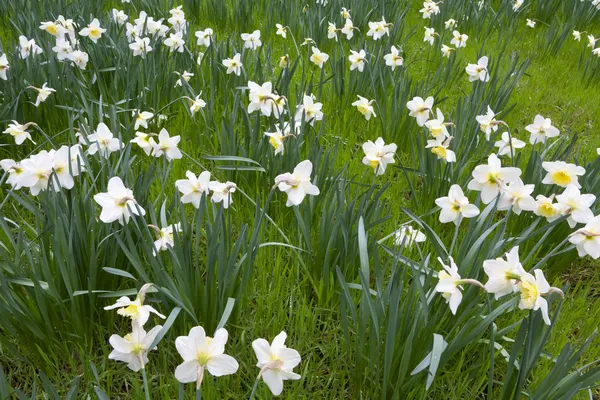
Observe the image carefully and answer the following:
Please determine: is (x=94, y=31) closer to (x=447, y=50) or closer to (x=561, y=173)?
(x=447, y=50)

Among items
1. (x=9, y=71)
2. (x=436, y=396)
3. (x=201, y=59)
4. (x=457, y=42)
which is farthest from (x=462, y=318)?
(x=457, y=42)

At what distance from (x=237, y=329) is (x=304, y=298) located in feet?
0.81

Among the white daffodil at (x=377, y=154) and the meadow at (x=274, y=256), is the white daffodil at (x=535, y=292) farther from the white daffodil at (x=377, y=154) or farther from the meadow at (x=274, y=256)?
the white daffodil at (x=377, y=154)

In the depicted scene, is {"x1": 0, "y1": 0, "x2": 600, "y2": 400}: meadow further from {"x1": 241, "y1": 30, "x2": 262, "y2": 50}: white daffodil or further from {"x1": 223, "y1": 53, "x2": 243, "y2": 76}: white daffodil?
{"x1": 241, "y1": 30, "x2": 262, "y2": 50}: white daffodil

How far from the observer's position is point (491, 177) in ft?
5.16

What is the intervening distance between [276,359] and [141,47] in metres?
2.25

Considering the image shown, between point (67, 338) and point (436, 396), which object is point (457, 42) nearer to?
point (436, 396)

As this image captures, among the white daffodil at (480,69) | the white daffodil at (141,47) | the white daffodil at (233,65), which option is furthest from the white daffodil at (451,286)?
the white daffodil at (141,47)

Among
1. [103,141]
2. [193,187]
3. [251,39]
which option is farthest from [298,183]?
[251,39]

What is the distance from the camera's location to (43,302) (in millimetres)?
1355

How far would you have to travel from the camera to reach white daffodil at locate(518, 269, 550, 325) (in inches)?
42.2

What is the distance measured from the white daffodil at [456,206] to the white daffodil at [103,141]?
1.19 meters

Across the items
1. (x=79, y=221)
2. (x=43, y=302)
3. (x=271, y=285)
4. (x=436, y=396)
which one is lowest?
(x=436, y=396)

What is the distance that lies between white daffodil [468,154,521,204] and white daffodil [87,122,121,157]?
4.22 feet
